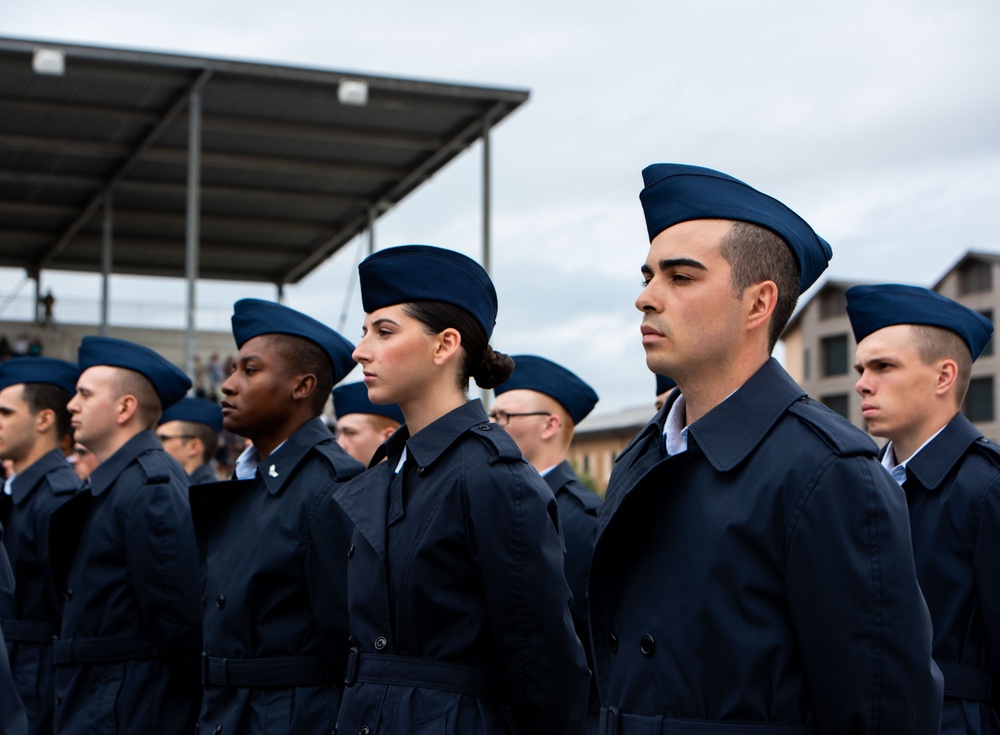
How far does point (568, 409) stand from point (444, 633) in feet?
11.6

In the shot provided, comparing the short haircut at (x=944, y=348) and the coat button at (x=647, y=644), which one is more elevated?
the short haircut at (x=944, y=348)

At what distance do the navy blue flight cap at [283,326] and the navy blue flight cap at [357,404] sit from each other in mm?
2505

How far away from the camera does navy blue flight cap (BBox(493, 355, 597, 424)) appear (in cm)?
708

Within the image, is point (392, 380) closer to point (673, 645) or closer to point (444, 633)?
point (444, 633)

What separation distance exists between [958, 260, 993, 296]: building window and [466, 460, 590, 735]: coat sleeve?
153ft

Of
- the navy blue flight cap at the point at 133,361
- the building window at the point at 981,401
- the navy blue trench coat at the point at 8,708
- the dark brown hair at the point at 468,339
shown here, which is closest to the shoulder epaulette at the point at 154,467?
the navy blue flight cap at the point at 133,361

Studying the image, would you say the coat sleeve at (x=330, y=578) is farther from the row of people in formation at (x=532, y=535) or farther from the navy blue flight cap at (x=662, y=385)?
the navy blue flight cap at (x=662, y=385)

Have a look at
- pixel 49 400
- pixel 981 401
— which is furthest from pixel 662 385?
pixel 981 401

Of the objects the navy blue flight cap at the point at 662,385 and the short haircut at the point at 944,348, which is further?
the navy blue flight cap at the point at 662,385

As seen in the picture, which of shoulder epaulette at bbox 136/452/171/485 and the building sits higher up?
the building

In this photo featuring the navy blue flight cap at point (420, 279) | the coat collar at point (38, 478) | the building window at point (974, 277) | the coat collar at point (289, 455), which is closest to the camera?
the navy blue flight cap at point (420, 279)

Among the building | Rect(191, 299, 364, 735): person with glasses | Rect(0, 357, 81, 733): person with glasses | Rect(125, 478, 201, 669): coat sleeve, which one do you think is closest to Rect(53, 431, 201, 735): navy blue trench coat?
Rect(125, 478, 201, 669): coat sleeve

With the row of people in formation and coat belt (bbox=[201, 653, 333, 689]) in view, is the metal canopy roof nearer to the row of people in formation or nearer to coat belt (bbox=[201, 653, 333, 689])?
the row of people in formation

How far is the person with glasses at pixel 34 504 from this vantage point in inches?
240
